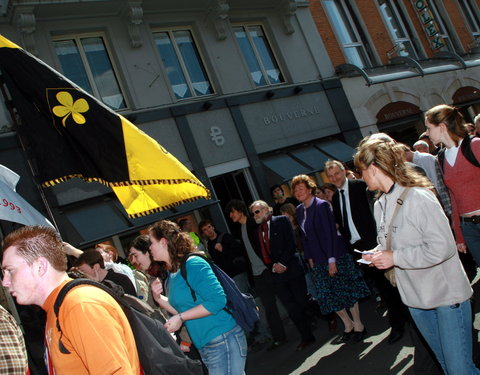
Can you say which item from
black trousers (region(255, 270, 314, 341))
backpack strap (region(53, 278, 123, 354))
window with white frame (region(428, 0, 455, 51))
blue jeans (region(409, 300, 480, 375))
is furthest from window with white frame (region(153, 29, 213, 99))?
window with white frame (region(428, 0, 455, 51))

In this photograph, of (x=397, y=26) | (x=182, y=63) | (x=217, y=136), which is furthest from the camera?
(x=397, y=26)

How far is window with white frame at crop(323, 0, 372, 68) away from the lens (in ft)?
45.6

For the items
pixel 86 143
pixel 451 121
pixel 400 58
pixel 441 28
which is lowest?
pixel 451 121

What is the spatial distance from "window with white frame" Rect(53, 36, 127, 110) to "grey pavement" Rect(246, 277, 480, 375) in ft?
21.2

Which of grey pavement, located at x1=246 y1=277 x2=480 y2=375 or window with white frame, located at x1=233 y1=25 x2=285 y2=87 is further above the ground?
window with white frame, located at x1=233 y1=25 x2=285 y2=87

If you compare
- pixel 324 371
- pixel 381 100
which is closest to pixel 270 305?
pixel 324 371

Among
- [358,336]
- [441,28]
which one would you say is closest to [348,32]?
[441,28]

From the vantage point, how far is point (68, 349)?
1.82 metres

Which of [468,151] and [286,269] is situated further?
[286,269]

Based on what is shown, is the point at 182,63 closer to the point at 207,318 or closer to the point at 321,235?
the point at 321,235

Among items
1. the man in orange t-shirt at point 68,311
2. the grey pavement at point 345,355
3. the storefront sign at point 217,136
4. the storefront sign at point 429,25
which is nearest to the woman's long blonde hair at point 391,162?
the man in orange t-shirt at point 68,311

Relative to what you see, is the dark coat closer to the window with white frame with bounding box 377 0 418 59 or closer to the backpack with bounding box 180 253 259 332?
the backpack with bounding box 180 253 259 332

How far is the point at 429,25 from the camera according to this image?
1577 centimetres

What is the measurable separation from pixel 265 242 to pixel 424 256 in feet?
11.8
